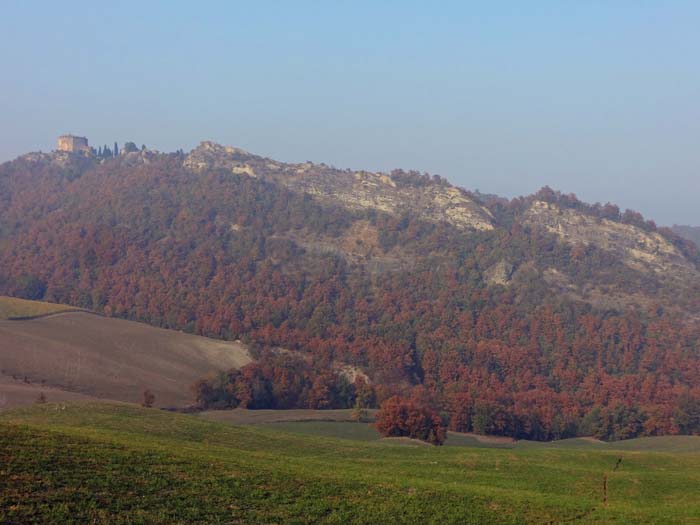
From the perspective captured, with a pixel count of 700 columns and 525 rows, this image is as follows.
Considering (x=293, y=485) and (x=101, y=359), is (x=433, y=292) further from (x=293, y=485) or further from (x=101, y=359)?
(x=293, y=485)

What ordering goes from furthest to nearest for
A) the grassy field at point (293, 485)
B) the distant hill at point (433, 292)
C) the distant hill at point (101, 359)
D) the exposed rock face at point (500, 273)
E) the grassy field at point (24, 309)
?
the exposed rock face at point (500, 273), the grassy field at point (24, 309), the distant hill at point (433, 292), the distant hill at point (101, 359), the grassy field at point (293, 485)

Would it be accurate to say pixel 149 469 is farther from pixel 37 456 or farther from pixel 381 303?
pixel 381 303

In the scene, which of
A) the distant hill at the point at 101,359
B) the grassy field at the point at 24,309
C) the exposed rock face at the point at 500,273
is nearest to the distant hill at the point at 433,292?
the exposed rock face at the point at 500,273

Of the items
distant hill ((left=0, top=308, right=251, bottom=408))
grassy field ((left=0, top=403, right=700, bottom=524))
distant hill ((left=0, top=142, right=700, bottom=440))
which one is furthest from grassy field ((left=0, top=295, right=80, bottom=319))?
Answer: grassy field ((left=0, top=403, right=700, bottom=524))

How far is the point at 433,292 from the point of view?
15000cm

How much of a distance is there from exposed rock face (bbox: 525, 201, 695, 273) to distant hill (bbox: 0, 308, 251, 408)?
347ft

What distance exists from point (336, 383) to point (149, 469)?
72.3 metres

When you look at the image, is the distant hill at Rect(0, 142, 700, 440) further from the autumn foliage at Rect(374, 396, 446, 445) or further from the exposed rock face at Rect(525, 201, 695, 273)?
the autumn foliage at Rect(374, 396, 446, 445)

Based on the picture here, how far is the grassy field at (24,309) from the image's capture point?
96.7 m

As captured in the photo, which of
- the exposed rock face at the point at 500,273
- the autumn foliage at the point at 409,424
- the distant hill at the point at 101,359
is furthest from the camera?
the exposed rock face at the point at 500,273

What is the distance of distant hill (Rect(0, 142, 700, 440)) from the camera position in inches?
3762

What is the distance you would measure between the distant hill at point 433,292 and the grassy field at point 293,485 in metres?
44.2

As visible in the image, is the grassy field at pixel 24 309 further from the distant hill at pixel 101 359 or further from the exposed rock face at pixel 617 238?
the exposed rock face at pixel 617 238

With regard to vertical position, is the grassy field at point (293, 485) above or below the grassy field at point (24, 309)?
below
